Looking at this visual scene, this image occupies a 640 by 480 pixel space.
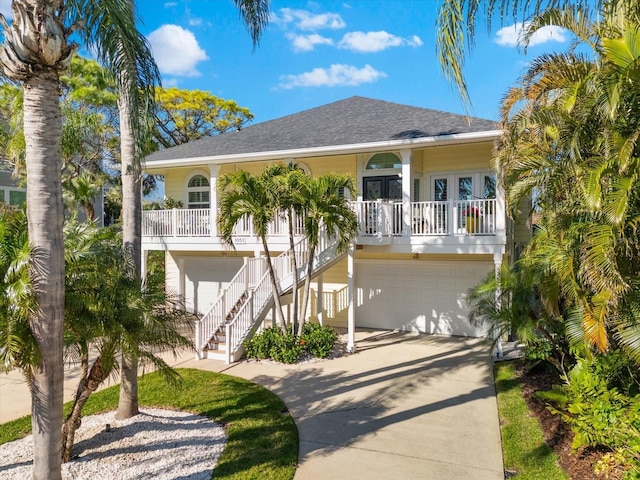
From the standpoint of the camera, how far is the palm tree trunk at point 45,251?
13.1ft

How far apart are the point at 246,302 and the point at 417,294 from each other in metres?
5.31

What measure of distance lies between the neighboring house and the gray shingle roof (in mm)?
56

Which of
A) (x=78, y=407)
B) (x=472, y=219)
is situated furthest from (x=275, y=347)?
(x=472, y=219)

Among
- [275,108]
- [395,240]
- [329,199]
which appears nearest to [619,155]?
[329,199]

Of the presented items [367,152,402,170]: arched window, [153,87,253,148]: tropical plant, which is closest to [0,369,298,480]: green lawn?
[367,152,402,170]: arched window

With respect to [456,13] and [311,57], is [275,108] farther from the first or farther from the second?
[456,13]

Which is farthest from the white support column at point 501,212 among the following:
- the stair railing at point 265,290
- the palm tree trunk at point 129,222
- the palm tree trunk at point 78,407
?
the palm tree trunk at point 78,407

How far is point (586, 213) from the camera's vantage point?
5949 mm

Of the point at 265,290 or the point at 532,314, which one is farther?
the point at 265,290

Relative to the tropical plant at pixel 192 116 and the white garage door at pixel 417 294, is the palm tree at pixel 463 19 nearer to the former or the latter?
the white garage door at pixel 417 294

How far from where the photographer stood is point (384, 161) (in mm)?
13016

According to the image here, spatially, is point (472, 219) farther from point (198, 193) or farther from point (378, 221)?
point (198, 193)

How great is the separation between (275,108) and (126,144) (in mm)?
16947

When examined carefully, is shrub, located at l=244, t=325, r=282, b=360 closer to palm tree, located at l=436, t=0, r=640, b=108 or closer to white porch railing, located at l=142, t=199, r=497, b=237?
white porch railing, located at l=142, t=199, r=497, b=237
